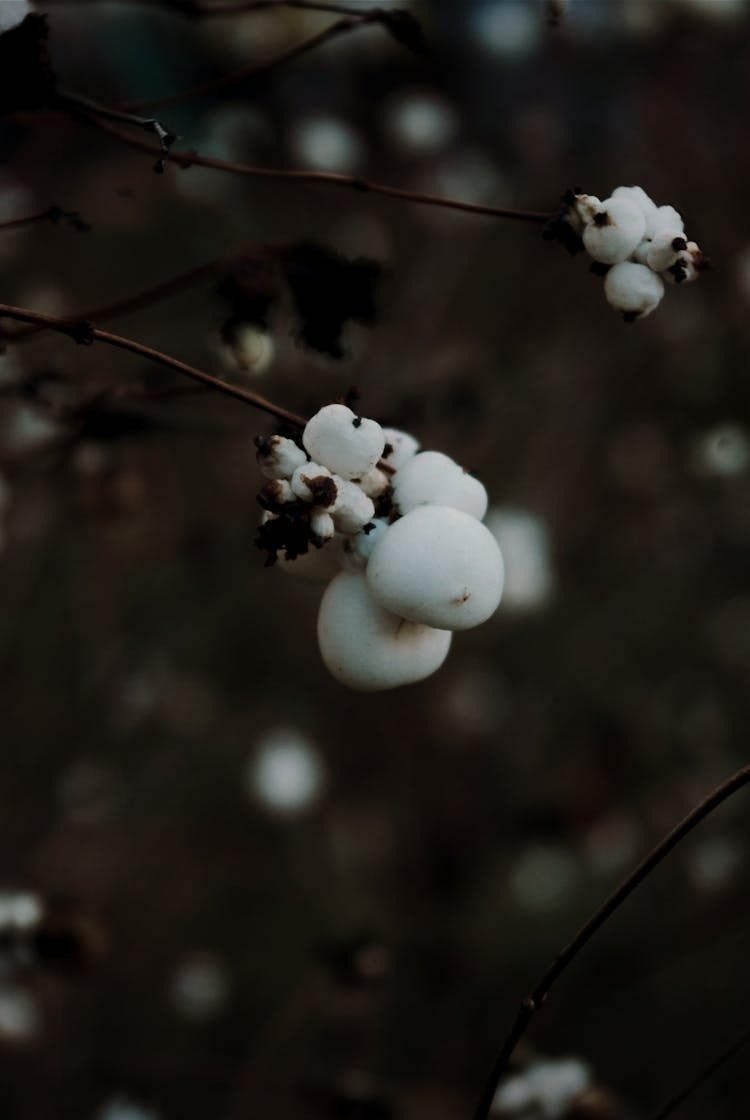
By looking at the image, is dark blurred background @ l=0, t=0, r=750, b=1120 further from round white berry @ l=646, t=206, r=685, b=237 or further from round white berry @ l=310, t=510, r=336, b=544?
round white berry @ l=310, t=510, r=336, b=544

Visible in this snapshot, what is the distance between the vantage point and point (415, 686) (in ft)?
11.7

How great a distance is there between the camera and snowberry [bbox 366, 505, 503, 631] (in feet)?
2.96

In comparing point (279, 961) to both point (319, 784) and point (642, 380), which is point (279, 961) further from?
point (642, 380)

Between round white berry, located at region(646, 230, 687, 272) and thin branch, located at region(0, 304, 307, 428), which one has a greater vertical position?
thin branch, located at region(0, 304, 307, 428)

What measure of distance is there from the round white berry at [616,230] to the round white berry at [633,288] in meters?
0.01

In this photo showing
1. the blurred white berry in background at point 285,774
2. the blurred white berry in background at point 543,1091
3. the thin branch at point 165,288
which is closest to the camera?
the thin branch at point 165,288

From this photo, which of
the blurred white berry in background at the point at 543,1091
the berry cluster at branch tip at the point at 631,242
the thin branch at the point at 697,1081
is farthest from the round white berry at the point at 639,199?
the blurred white berry in background at the point at 543,1091

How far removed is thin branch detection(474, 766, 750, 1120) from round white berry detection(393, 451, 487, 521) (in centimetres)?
29

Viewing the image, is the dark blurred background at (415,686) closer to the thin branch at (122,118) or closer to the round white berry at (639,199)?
the thin branch at (122,118)

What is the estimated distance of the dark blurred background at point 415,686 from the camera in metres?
3.11

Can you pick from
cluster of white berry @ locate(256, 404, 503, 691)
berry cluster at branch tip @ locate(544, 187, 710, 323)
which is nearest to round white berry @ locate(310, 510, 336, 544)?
cluster of white berry @ locate(256, 404, 503, 691)

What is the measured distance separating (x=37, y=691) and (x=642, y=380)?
224 cm

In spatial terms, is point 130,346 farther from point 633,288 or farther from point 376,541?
point 633,288

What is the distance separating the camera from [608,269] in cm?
102
